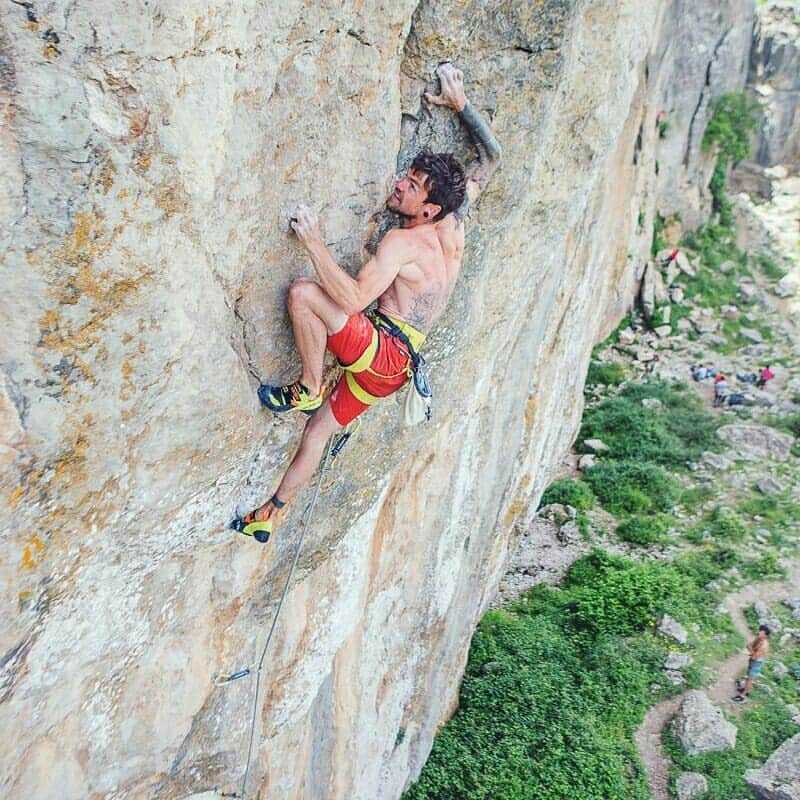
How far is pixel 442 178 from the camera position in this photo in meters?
3.92

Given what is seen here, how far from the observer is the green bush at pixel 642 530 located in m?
12.5

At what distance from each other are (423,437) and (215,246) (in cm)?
278

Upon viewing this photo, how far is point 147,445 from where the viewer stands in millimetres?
3086

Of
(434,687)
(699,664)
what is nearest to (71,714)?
(434,687)

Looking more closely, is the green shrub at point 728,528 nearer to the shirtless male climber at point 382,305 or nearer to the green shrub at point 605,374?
the green shrub at point 605,374

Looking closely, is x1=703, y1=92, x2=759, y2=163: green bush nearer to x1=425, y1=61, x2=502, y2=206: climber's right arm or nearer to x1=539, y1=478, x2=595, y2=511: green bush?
x1=539, y1=478, x2=595, y2=511: green bush

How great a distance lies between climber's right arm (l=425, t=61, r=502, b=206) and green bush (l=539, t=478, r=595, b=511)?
30.9ft

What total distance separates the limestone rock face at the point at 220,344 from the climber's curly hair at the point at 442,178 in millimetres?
178

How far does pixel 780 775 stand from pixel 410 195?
27.7ft

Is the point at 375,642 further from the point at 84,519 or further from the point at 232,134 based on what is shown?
the point at 232,134

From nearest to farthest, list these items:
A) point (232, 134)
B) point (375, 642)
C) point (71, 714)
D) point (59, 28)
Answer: point (59, 28)
point (232, 134)
point (71, 714)
point (375, 642)

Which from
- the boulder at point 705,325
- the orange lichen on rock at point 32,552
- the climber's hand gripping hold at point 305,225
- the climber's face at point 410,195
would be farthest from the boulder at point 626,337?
the orange lichen on rock at point 32,552

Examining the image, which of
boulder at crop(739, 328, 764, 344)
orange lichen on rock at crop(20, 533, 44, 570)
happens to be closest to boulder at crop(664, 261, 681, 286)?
boulder at crop(739, 328, 764, 344)

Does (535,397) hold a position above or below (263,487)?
below
